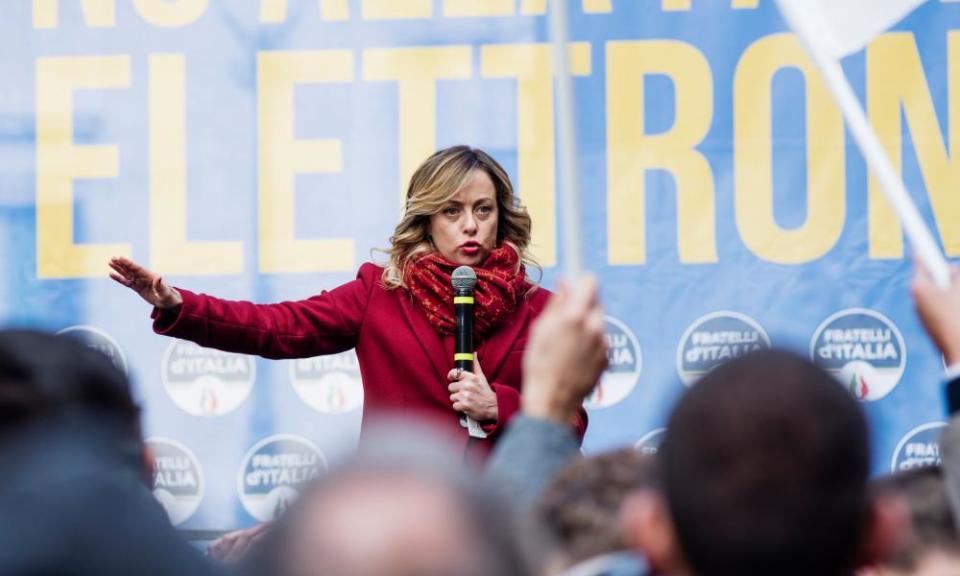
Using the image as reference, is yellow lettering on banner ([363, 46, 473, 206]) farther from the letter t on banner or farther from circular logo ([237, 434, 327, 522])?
the letter t on banner

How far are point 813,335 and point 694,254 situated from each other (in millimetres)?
453

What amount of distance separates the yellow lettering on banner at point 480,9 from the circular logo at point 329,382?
1154 mm

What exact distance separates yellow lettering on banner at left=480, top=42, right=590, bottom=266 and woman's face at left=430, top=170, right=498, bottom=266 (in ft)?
2.55

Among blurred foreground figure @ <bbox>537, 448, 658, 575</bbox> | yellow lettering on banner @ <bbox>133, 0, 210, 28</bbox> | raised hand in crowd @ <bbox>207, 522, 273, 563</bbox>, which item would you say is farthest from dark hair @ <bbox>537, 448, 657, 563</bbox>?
yellow lettering on banner @ <bbox>133, 0, 210, 28</bbox>

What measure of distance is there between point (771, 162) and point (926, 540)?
9.25ft

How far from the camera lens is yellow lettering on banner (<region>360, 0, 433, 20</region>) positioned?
14.7 feet

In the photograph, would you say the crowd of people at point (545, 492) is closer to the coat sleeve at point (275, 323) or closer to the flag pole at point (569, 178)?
the flag pole at point (569, 178)

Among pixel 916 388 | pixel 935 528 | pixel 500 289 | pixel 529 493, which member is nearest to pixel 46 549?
pixel 529 493

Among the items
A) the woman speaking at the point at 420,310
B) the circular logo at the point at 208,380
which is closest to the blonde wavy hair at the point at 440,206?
the woman speaking at the point at 420,310

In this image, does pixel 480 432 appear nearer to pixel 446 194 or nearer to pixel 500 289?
pixel 500 289

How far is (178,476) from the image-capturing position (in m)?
4.38

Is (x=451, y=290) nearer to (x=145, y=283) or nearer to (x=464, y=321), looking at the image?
(x=464, y=321)

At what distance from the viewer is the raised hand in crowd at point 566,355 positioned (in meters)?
1.55

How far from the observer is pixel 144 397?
4406 mm
